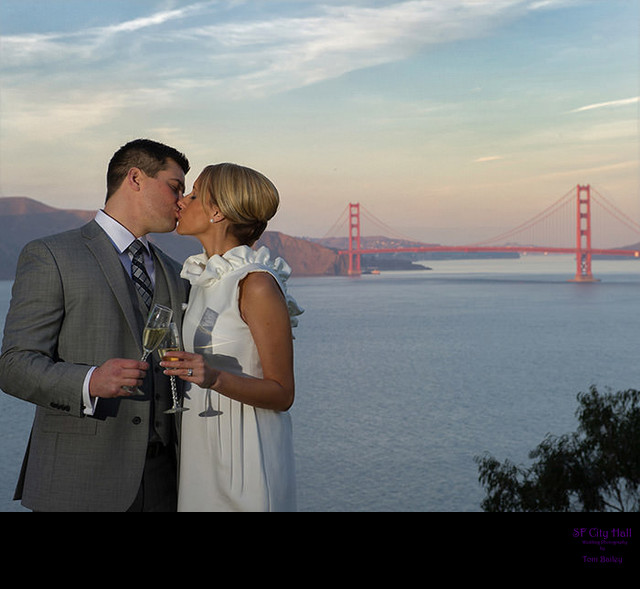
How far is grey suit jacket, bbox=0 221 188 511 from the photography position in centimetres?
175

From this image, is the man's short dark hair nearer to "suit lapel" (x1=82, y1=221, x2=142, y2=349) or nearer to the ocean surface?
"suit lapel" (x1=82, y1=221, x2=142, y2=349)

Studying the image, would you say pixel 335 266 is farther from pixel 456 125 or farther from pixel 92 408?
pixel 92 408

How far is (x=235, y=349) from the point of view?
1.75 m

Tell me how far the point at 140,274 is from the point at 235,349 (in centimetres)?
36

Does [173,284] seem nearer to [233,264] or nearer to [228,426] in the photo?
[233,264]

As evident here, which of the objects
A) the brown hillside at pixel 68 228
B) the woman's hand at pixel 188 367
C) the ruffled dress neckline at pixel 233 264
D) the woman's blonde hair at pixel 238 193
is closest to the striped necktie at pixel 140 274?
the ruffled dress neckline at pixel 233 264

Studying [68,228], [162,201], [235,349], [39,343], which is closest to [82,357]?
[39,343]

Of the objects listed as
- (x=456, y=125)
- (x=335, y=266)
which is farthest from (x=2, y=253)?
(x=456, y=125)

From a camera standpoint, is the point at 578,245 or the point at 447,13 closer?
the point at 578,245

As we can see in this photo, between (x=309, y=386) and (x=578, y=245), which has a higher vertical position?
(x=578, y=245)

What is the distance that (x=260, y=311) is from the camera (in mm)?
1700

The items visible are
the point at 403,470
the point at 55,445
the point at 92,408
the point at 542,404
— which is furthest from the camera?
the point at 542,404

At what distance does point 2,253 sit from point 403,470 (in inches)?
2516

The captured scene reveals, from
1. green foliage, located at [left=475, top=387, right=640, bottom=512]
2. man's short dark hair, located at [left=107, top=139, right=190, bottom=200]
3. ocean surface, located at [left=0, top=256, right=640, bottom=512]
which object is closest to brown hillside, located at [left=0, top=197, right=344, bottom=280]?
ocean surface, located at [left=0, top=256, right=640, bottom=512]
